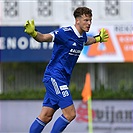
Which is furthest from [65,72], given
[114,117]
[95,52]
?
[95,52]

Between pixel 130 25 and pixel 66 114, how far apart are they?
1359 centimetres

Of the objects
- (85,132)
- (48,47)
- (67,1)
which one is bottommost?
(85,132)

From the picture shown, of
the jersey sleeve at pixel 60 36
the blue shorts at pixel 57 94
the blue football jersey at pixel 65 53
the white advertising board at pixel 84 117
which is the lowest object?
the white advertising board at pixel 84 117

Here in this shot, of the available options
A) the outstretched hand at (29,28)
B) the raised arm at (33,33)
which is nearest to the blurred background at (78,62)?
the raised arm at (33,33)

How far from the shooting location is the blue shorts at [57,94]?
818 cm

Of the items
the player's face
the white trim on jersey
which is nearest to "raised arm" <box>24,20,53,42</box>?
the player's face

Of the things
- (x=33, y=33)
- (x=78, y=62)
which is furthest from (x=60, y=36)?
(x=78, y=62)

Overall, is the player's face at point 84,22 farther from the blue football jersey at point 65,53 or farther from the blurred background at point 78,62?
the blurred background at point 78,62

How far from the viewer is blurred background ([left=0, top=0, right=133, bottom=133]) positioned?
17109mm

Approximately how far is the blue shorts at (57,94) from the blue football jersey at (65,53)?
2.7 inches

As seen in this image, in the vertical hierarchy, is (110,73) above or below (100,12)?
below

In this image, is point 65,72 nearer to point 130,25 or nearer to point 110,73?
point 130,25

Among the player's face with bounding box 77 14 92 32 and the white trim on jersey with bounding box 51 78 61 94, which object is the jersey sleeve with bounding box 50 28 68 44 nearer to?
the player's face with bounding box 77 14 92 32

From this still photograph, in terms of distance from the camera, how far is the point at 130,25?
21484 mm
